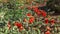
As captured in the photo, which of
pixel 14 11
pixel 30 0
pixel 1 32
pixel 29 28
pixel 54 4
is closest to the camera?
pixel 1 32

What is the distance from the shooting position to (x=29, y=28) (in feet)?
21.8

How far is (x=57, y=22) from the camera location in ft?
25.4

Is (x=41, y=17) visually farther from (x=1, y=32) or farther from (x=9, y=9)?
(x=1, y=32)

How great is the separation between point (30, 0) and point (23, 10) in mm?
2973

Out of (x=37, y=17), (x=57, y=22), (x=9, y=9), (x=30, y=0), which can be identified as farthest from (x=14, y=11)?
(x=30, y=0)

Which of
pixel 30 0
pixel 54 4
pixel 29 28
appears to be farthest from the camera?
pixel 30 0

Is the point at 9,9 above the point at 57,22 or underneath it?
above

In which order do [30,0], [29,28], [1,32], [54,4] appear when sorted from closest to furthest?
[1,32], [29,28], [54,4], [30,0]

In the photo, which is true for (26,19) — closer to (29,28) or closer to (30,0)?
(29,28)

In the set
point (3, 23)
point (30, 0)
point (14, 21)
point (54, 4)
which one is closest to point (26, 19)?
point (14, 21)

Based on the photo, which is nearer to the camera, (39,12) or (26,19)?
(26,19)

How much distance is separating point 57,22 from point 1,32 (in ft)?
7.74

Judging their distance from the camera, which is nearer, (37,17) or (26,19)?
(26,19)

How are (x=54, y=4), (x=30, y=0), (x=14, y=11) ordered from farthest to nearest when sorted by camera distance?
1. (x=30, y=0)
2. (x=54, y=4)
3. (x=14, y=11)
